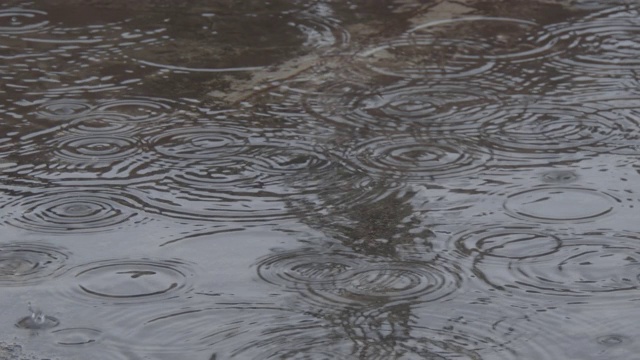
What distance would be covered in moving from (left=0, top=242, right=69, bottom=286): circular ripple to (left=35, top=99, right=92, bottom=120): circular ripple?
994 millimetres

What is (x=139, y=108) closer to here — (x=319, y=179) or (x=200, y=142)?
(x=200, y=142)

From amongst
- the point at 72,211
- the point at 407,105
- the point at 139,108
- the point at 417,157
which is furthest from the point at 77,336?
the point at 407,105

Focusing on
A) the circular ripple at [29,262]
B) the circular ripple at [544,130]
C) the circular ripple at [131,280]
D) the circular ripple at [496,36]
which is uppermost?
the circular ripple at [496,36]

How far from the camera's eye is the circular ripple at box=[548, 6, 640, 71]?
4543mm

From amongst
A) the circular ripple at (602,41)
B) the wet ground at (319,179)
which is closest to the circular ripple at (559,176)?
the wet ground at (319,179)

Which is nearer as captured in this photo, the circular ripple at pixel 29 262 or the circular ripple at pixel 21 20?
the circular ripple at pixel 29 262

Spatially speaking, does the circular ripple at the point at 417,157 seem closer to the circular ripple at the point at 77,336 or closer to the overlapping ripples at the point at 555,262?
the overlapping ripples at the point at 555,262

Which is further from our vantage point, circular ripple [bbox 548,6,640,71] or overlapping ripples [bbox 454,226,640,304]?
circular ripple [bbox 548,6,640,71]

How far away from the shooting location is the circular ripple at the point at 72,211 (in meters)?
3.36

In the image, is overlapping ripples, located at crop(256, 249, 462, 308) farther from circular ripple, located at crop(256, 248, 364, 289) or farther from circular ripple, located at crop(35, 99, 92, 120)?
circular ripple, located at crop(35, 99, 92, 120)

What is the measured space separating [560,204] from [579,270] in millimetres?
405

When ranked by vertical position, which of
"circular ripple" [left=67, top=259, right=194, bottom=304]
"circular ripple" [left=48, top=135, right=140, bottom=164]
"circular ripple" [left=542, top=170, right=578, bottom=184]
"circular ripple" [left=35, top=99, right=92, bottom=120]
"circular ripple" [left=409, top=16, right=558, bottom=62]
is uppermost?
"circular ripple" [left=409, top=16, right=558, bottom=62]

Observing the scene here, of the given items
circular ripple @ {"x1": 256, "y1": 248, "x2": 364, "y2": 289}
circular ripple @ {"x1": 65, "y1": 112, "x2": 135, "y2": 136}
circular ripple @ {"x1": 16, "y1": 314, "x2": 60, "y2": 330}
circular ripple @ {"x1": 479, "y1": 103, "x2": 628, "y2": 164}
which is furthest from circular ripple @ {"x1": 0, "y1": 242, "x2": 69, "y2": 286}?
circular ripple @ {"x1": 479, "y1": 103, "x2": 628, "y2": 164}

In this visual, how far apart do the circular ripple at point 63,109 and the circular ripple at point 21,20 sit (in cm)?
85
